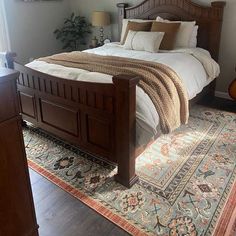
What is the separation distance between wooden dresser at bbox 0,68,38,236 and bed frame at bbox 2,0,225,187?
30.6 inches

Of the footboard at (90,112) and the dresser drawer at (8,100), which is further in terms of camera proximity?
the footboard at (90,112)

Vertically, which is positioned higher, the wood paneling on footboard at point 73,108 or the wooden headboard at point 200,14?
the wooden headboard at point 200,14

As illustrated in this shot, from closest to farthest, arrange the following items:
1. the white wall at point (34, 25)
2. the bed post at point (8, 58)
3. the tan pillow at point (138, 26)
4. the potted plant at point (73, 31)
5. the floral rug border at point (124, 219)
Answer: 1. the floral rug border at point (124, 219)
2. the bed post at point (8, 58)
3. the tan pillow at point (138, 26)
4. the white wall at point (34, 25)
5. the potted plant at point (73, 31)

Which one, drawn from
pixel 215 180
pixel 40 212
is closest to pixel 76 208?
pixel 40 212

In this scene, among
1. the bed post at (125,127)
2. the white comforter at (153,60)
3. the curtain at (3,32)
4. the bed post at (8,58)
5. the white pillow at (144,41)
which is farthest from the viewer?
the curtain at (3,32)

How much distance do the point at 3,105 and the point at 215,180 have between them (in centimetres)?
171

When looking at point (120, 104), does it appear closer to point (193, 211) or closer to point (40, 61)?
point (193, 211)

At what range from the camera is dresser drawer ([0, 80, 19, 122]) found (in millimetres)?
1153

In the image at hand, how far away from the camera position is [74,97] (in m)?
2.26

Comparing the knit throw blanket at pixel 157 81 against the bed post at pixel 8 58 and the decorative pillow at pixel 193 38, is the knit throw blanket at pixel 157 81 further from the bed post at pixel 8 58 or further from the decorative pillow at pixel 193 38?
the decorative pillow at pixel 193 38

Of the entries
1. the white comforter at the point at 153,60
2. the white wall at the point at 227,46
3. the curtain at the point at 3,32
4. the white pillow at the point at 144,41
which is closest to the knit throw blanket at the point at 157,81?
the white comforter at the point at 153,60

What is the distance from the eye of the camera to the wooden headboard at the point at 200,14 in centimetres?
340

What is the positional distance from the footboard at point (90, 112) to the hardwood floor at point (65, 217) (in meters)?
0.41

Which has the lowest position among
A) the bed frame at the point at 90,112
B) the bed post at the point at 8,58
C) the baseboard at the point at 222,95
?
the baseboard at the point at 222,95
